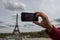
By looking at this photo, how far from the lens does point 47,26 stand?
0.32 m

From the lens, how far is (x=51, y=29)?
0.31 m

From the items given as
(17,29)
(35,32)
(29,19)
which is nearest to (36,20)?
(29,19)

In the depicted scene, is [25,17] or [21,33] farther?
[21,33]

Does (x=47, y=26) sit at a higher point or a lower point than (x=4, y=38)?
higher

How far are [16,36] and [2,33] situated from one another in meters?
0.25

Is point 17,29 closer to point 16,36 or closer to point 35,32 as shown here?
point 16,36

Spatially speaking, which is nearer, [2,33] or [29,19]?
[29,19]

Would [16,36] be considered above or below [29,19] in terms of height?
below

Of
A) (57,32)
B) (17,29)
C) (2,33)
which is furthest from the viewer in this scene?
(17,29)

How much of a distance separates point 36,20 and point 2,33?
5.80 ft

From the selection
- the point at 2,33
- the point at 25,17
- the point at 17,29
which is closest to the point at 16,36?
the point at 17,29

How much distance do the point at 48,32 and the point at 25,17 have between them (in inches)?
3.7

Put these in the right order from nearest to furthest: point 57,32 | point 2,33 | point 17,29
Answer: point 57,32 < point 2,33 < point 17,29

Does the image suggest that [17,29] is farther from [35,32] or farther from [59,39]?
[59,39]
